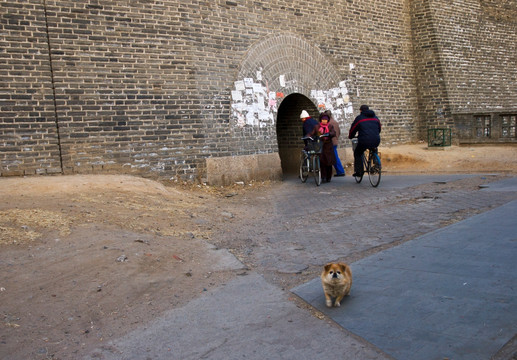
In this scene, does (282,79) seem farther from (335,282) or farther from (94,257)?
(335,282)

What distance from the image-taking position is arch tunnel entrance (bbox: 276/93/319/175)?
1563 centimetres

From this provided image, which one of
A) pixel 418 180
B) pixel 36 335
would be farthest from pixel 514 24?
pixel 36 335

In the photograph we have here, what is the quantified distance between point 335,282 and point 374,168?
7.60m

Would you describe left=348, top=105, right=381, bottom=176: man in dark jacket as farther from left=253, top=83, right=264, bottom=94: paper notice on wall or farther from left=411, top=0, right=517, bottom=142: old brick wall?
left=411, top=0, right=517, bottom=142: old brick wall

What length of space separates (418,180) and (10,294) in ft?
31.8

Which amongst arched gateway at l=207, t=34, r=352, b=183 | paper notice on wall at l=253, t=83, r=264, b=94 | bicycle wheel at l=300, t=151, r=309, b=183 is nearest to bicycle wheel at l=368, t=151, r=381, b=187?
bicycle wheel at l=300, t=151, r=309, b=183

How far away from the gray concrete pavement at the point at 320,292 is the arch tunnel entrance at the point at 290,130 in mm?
7596

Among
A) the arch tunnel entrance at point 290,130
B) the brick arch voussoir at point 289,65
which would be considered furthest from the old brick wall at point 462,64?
the arch tunnel entrance at point 290,130

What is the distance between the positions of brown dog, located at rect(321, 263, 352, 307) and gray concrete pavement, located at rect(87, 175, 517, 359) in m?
0.12

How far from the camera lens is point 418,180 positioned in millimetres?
11836

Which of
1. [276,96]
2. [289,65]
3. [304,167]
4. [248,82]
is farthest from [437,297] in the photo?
[289,65]

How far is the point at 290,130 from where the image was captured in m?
16.2

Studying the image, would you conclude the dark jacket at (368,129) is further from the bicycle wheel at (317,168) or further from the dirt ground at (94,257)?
the dirt ground at (94,257)

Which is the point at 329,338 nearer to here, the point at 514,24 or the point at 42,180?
the point at 42,180
